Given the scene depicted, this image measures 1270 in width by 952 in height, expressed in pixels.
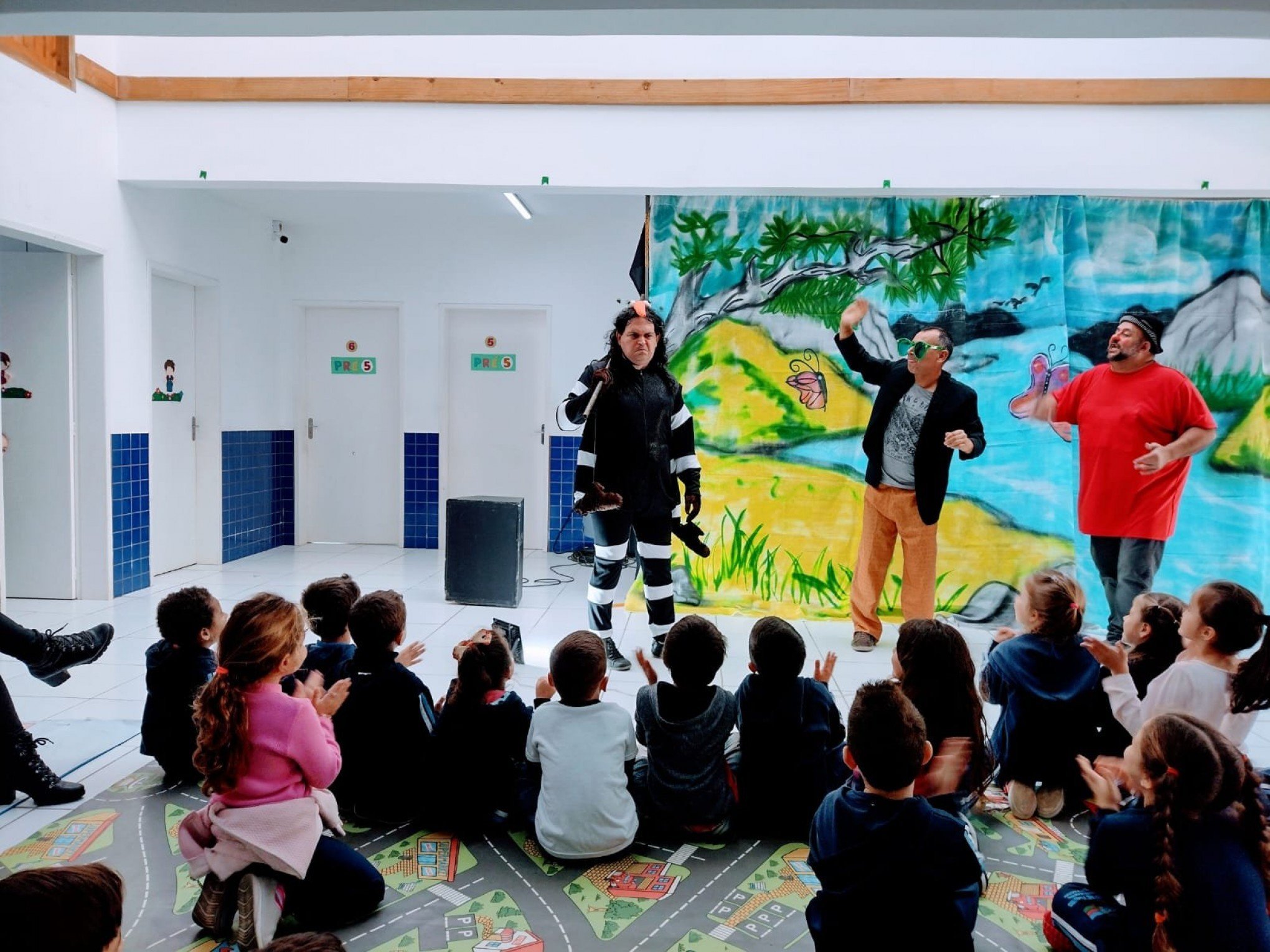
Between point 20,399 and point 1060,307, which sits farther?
point 20,399

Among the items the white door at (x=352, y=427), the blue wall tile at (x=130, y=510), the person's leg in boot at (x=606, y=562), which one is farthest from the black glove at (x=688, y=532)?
the white door at (x=352, y=427)

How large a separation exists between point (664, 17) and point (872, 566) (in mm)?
2919

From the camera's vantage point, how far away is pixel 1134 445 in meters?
3.90

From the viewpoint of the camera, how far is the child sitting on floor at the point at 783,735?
2316 mm

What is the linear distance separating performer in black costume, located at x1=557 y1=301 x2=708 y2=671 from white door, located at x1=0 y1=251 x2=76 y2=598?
3183 mm

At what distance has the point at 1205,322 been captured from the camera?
184 inches

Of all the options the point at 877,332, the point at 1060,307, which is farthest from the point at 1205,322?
the point at 877,332

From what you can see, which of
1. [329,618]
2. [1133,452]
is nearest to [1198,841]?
[329,618]

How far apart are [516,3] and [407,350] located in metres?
5.13

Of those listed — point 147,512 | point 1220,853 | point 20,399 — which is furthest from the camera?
point 147,512

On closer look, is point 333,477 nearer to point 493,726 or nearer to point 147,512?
point 147,512

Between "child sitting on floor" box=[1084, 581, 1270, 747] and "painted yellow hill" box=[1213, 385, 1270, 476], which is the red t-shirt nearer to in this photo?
"painted yellow hill" box=[1213, 385, 1270, 476]

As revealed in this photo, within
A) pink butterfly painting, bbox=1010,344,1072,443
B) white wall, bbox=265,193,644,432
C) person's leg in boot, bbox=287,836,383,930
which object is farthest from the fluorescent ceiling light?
person's leg in boot, bbox=287,836,383,930

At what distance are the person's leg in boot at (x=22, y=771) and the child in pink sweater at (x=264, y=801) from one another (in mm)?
944
